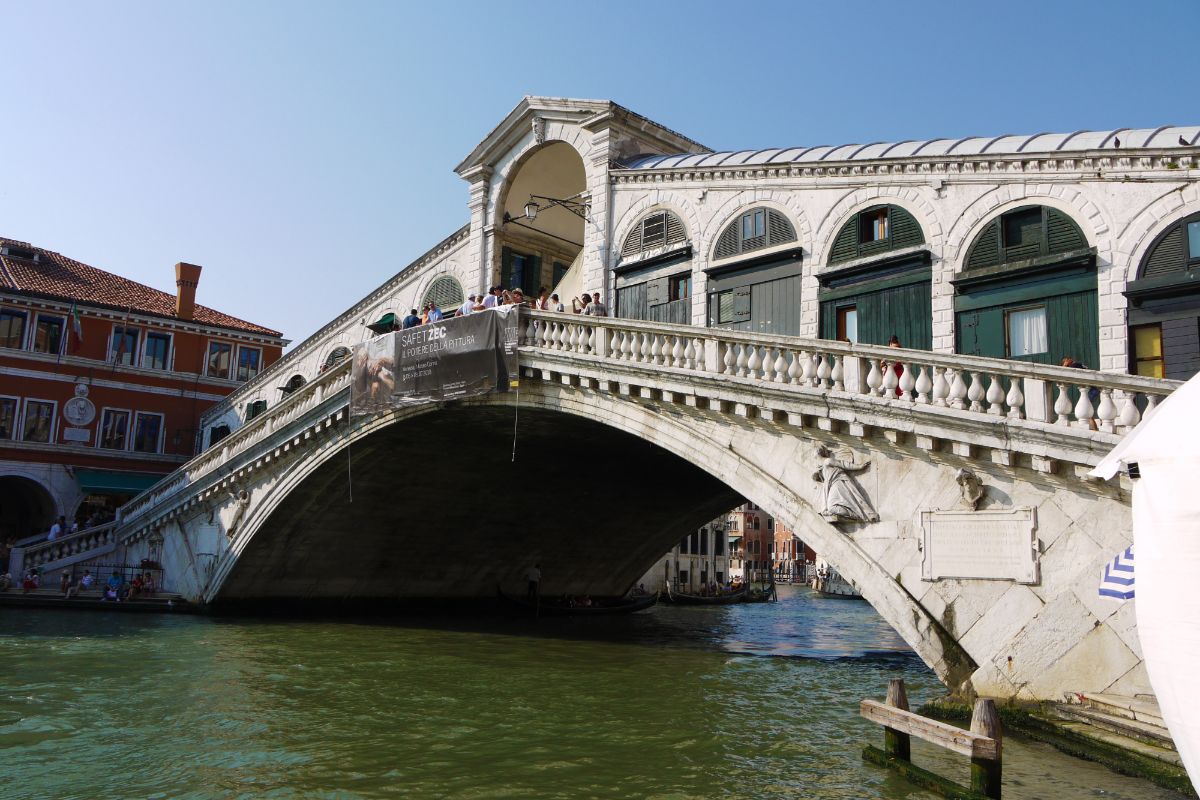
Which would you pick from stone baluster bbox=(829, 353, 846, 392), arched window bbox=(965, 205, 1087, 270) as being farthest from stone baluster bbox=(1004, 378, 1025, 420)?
arched window bbox=(965, 205, 1087, 270)

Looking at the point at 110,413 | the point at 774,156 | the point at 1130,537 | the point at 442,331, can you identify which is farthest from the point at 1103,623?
the point at 110,413

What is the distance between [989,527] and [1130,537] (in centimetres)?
142

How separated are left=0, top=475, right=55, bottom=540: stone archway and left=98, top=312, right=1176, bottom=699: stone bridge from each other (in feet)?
20.3

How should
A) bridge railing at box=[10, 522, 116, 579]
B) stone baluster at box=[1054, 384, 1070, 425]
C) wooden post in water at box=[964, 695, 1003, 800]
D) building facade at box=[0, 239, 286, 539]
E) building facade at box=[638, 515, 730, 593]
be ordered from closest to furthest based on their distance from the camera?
wooden post in water at box=[964, 695, 1003, 800]
stone baluster at box=[1054, 384, 1070, 425]
bridge railing at box=[10, 522, 116, 579]
building facade at box=[0, 239, 286, 539]
building facade at box=[638, 515, 730, 593]

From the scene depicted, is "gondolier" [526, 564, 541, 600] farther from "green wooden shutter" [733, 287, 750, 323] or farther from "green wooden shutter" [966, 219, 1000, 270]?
"green wooden shutter" [966, 219, 1000, 270]

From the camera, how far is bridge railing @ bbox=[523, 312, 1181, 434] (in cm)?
934

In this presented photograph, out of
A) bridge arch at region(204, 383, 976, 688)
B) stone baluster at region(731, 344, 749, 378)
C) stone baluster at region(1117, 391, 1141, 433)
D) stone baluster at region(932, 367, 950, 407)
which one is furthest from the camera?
stone baluster at region(731, 344, 749, 378)

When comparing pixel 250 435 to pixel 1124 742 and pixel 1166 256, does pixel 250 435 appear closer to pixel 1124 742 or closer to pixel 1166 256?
pixel 1166 256

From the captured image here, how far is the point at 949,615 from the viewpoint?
33.8 ft

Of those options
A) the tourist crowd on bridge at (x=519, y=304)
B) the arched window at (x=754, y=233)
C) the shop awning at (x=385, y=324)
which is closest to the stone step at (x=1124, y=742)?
the arched window at (x=754, y=233)

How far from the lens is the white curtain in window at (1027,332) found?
12211mm

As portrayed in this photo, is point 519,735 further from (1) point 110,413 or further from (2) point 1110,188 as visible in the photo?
(1) point 110,413

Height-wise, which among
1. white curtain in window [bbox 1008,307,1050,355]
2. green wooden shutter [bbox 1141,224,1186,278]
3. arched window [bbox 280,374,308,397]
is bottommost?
white curtain in window [bbox 1008,307,1050,355]

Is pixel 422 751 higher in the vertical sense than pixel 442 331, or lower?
lower
